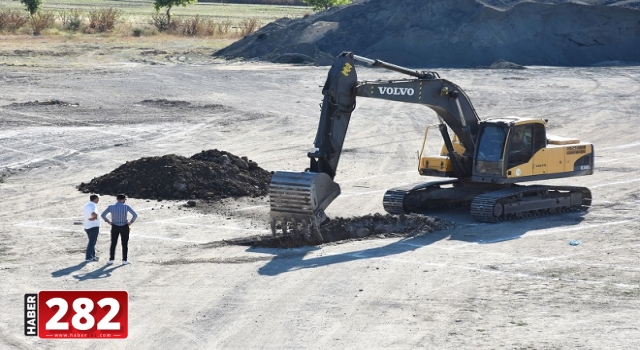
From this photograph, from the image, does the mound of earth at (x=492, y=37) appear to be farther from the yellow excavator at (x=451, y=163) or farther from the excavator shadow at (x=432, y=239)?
the excavator shadow at (x=432, y=239)

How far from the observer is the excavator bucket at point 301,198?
20703mm

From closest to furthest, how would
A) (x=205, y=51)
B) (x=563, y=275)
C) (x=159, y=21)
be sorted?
(x=563, y=275) → (x=205, y=51) → (x=159, y=21)

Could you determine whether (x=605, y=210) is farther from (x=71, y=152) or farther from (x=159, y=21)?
(x=159, y=21)

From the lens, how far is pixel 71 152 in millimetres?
33344

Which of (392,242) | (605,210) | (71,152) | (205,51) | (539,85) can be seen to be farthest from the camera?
(205,51)

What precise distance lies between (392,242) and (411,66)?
35.1 meters

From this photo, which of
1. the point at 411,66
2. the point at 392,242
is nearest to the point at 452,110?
the point at 392,242

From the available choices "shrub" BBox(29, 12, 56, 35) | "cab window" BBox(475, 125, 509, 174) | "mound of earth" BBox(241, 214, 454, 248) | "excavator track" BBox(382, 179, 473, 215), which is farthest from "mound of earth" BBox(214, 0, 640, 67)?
"mound of earth" BBox(241, 214, 454, 248)

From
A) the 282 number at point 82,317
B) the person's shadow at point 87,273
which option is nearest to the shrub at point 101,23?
the person's shadow at point 87,273

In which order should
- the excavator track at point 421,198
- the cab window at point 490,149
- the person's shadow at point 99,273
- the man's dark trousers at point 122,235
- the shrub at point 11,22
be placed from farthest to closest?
the shrub at point 11,22 → the excavator track at point 421,198 → the cab window at point 490,149 → the man's dark trousers at point 122,235 → the person's shadow at point 99,273

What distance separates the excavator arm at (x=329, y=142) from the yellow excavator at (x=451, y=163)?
0.06 ft

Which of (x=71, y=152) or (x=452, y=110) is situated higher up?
(x=452, y=110)

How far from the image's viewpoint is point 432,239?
2206 cm

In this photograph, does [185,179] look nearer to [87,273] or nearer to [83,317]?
[87,273]
